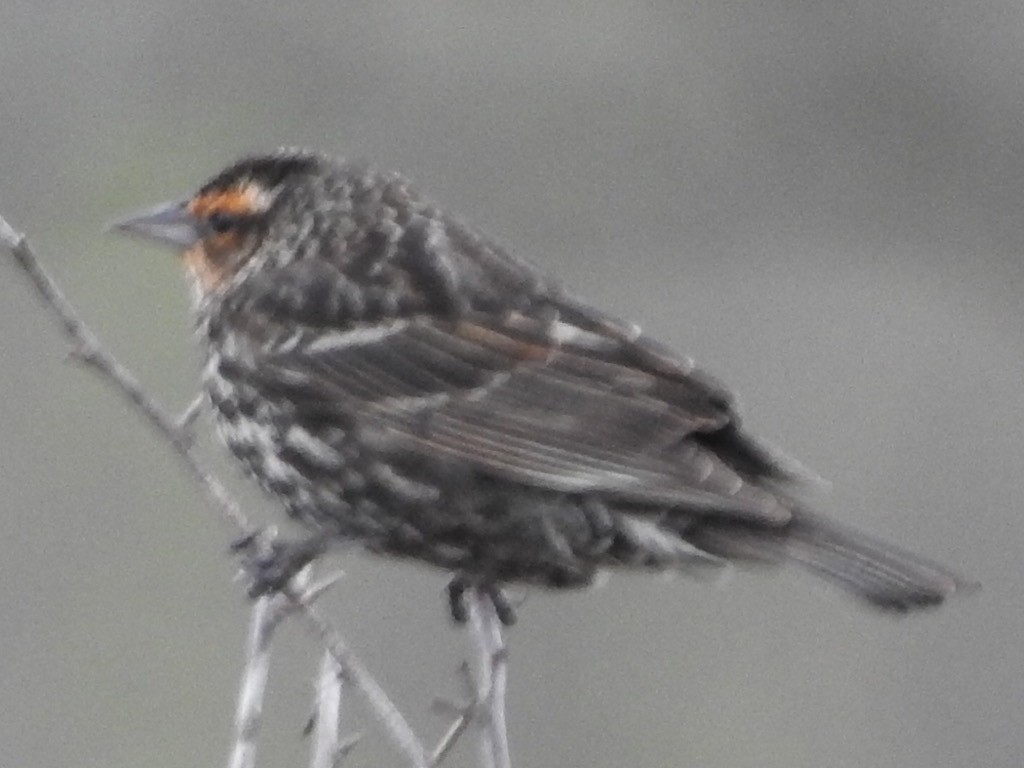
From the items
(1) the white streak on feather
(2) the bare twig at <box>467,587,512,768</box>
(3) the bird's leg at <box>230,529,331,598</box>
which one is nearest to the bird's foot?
(2) the bare twig at <box>467,587,512,768</box>

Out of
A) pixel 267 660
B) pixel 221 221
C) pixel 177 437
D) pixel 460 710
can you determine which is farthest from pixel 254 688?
pixel 221 221

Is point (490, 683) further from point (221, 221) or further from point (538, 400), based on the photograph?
point (221, 221)

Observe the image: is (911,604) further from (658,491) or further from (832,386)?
(832,386)

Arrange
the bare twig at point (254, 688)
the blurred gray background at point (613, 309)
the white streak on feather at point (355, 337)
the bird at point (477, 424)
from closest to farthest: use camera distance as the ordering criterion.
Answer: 1. the bare twig at point (254, 688)
2. the bird at point (477, 424)
3. the white streak on feather at point (355, 337)
4. the blurred gray background at point (613, 309)

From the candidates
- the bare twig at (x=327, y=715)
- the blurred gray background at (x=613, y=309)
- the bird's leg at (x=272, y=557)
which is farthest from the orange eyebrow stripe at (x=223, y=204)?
the blurred gray background at (x=613, y=309)

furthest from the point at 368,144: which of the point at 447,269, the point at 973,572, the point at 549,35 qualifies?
the point at 447,269

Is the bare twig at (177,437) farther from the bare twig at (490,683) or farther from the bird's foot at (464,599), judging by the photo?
the bird's foot at (464,599)
